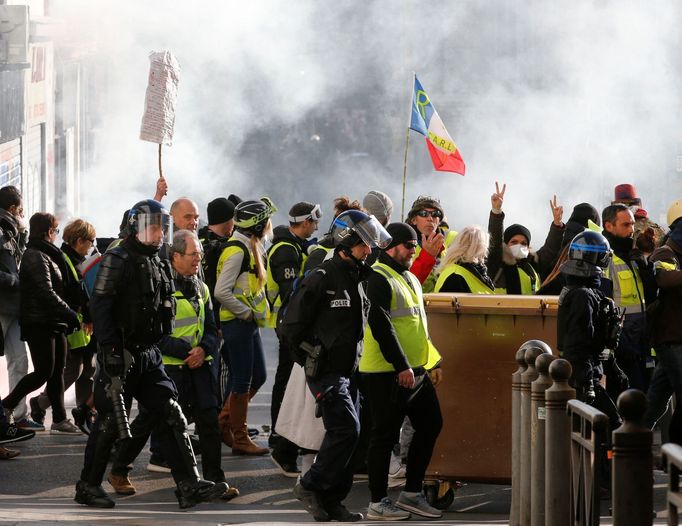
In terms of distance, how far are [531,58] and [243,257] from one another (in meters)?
39.2

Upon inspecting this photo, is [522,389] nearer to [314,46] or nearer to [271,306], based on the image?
[271,306]

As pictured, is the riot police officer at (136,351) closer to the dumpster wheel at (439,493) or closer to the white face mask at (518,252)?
the dumpster wheel at (439,493)

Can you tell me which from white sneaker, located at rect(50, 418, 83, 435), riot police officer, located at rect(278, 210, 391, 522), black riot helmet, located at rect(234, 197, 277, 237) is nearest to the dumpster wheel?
riot police officer, located at rect(278, 210, 391, 522)

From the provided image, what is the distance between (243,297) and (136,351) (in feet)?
6.03

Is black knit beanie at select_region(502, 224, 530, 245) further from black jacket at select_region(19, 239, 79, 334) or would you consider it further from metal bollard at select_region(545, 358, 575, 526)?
metal bollard at select_region(545, 358, 575, 526)

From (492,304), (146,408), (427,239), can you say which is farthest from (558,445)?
(427,239)

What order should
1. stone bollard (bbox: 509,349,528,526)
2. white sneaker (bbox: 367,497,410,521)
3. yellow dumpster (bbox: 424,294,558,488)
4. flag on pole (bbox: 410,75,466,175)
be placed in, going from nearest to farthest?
stone bollard (bbox: 509,349,528,526), white sneaker (bbox: 367,497,410,521), yellow dumpster (bbox: 424,294,558,488), flag on pole (bbox: 410,75,466,175)

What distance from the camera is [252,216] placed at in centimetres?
877

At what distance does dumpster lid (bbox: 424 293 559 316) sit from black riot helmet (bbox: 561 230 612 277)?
224mm

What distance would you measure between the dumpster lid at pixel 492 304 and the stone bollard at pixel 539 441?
5.00ft

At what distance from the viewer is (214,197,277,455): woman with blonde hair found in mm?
8742

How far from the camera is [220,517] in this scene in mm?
6816

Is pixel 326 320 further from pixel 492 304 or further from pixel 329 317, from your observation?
pixel 492 304

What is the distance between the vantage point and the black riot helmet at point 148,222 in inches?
274
